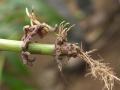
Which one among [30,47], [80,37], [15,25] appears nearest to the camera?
[30,47]

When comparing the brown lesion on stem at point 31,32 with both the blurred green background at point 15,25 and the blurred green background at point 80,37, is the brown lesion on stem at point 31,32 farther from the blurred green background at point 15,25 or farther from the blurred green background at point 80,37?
the blurred green background at point 80,37

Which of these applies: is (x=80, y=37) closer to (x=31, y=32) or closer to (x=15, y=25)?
(x=15, y=25)

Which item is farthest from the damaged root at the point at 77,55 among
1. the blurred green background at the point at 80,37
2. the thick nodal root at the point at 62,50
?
the blurred green background at the point at 80,37

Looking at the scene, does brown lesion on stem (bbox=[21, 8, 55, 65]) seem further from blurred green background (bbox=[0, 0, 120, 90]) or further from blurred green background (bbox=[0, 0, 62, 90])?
blurred green background (bbox=[0, 0, 120, 90])

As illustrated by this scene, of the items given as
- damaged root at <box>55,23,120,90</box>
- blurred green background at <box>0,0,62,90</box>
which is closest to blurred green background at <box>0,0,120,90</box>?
blurred green background at <box>0,0,62,90</box>

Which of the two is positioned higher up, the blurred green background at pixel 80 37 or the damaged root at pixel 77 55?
the blurred green background at pixel 80 37

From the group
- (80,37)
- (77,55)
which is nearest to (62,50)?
(77,55)
